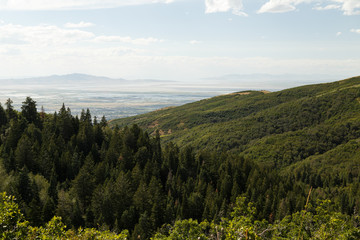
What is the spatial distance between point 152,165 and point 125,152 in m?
10.1

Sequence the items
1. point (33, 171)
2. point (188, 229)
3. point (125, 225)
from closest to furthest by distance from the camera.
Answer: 1. point (188, 229)
2. point (125, 225)
3. point (33, 171)

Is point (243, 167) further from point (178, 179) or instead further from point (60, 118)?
point (60, 118)

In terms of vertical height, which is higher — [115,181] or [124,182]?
[124,182]

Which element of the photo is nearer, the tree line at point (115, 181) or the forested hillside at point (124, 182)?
the forested hillside at point (124, 182)

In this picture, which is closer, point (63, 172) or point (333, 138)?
point (63, 172)

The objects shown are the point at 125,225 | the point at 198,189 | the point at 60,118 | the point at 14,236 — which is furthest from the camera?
the point at 60,118

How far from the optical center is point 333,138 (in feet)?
623

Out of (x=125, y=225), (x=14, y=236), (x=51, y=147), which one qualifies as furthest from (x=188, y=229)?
(x=51, y=147)

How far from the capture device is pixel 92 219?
6156 centimetres

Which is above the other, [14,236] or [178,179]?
[14,236]

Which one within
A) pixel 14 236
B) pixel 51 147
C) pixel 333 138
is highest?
pixel 14 236

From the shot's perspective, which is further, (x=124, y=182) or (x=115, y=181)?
(x=115, y=181)

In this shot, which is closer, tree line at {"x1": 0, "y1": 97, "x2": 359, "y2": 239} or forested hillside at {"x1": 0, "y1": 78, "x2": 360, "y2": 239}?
forested hillside at {"x1": 0, "y1": 78, "x2": 360, "y2": 239}

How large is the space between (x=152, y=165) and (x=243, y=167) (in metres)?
37.6
